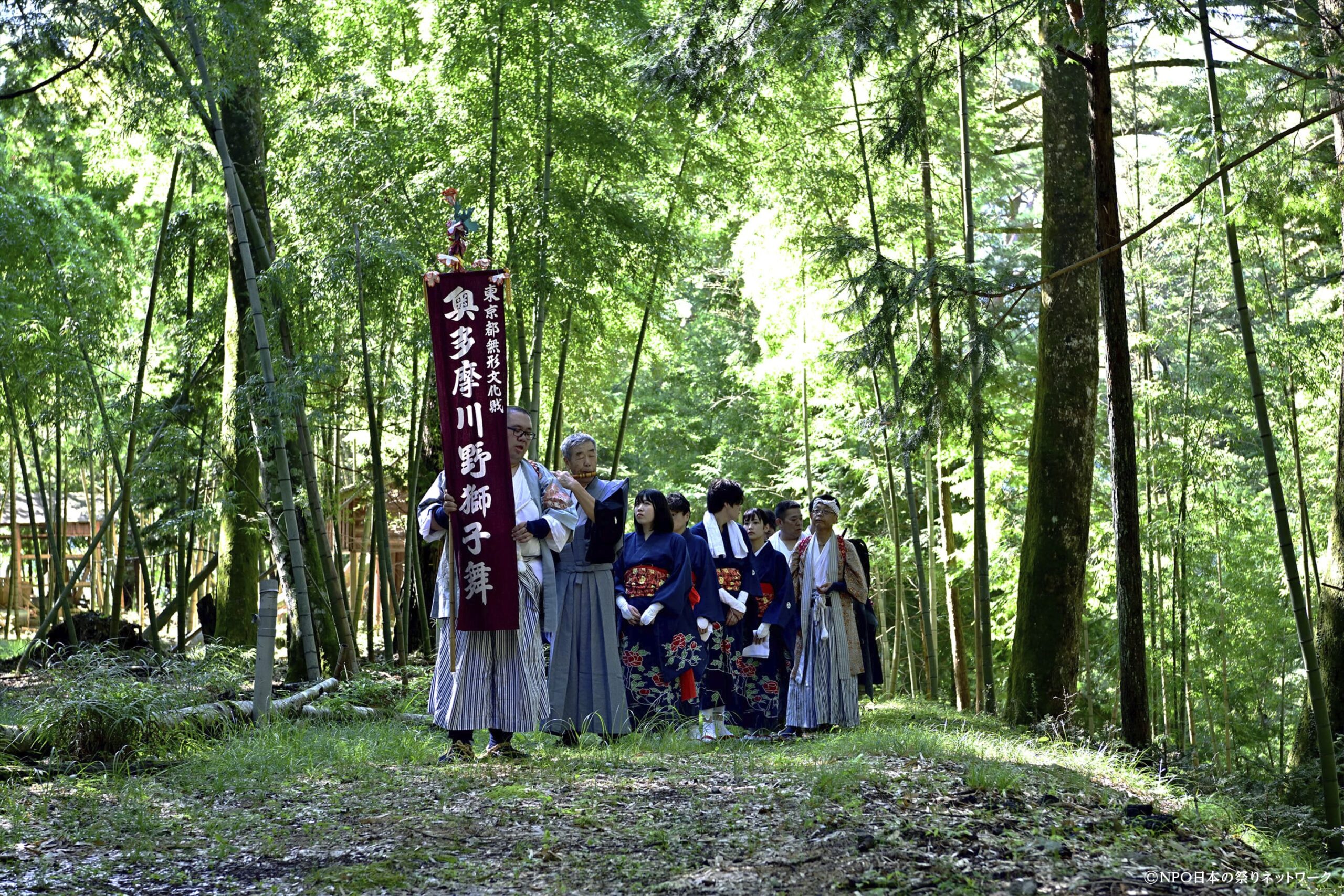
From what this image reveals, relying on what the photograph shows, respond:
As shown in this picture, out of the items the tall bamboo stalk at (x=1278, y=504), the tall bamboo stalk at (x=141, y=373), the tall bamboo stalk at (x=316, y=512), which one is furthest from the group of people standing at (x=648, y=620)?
the tall bamboo stalk at (x=141, y=373)

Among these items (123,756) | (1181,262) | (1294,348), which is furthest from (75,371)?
(1181,262)

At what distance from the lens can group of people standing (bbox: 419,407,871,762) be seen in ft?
15.9

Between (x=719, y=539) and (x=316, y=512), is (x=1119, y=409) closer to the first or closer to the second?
(x=719, y=539)

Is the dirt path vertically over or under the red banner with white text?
under

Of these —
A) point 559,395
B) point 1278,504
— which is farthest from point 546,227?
point 1278,504

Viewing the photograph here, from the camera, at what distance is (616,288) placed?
1020 centimetres

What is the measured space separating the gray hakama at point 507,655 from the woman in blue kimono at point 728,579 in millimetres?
1990

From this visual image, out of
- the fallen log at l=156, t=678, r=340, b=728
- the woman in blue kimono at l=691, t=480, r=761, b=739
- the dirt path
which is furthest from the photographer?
the woman in blue kimono at l=691, t=480, r=761, b=739

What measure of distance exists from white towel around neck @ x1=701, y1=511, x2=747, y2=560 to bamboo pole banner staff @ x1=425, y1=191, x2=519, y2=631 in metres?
2.61

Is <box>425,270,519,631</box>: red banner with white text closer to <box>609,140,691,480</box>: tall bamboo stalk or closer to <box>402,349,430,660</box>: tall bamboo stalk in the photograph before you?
<box>402,349,430,660</box>: tall bamboo stalk

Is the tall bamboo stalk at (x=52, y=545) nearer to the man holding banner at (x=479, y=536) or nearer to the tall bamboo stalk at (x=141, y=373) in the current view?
the tall bamboo stalk at (x=141, y=373)

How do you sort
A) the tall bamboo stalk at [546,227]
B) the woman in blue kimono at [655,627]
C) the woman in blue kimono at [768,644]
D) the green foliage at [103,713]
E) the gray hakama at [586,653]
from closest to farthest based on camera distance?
the green foliage at [103,713] → the gray hakama at [586,653] → the woman in blue kimono at [655,627] → the woman in blue kimono at [768,644] → the tall bamboo stalk at [546,227]

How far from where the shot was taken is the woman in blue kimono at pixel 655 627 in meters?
6.20

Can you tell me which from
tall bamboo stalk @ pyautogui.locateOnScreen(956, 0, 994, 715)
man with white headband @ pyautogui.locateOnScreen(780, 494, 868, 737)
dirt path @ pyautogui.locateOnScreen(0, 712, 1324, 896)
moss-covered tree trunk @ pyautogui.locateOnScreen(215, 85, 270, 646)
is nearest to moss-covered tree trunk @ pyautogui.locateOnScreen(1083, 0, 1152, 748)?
tall bamboo stalk @ pyautogui.locateOnScreen(956, 0, 994, 715)
